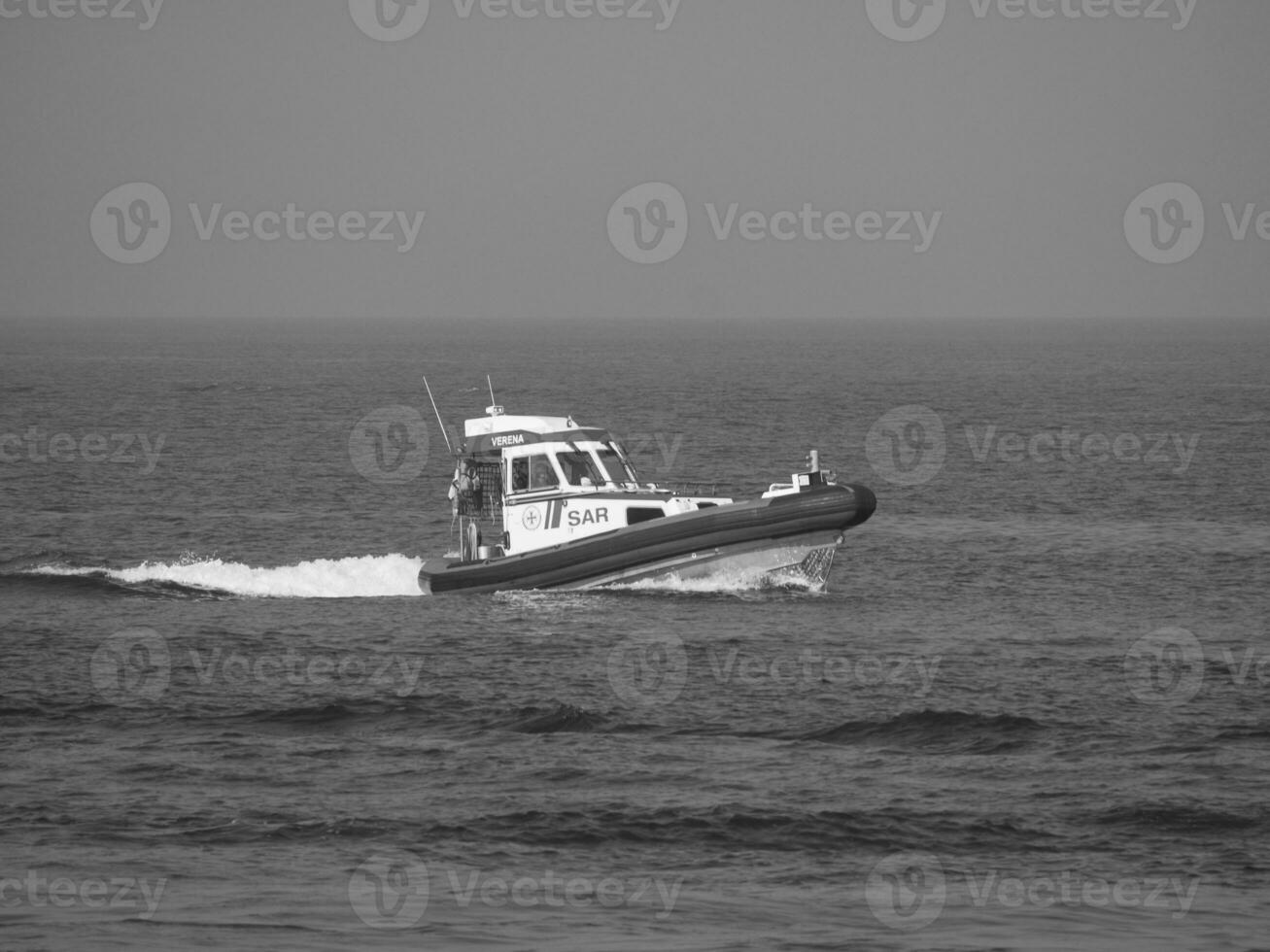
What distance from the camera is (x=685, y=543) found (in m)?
31.9

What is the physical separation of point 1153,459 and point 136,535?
34608 millimetres

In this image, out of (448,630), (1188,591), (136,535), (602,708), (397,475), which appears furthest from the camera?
(397,475)

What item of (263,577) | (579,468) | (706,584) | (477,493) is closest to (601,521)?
(579,468)

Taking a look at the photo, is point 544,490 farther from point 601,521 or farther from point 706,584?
point 706,584

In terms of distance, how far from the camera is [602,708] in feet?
81.1

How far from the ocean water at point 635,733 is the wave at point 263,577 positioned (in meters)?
0.11

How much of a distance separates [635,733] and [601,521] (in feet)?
32.0

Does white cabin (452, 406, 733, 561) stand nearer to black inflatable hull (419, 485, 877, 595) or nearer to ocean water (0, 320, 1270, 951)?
black inflatable hull (419, 485, 877, 595)

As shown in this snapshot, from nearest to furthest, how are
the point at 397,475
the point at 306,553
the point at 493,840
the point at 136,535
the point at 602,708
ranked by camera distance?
1. the point at 493,840
2. the point at 602,708
3. the point at 306,553
4. the point at 136,535
5. the point at 397,475

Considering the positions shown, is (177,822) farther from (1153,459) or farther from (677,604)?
(1153,459)

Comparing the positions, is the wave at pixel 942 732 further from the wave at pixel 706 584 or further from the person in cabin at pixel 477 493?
the person in cabin at pixel 477 493

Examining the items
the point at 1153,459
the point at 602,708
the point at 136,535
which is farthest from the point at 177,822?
the point at 1153,459

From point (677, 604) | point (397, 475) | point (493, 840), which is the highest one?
point (397, 475)

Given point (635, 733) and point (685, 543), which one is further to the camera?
point (685, 543)
